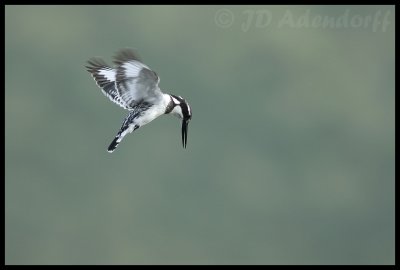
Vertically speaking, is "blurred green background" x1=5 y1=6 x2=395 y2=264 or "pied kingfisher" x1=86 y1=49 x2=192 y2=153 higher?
"blurred green background" x1=5 y1=6 x2=395 y2=264

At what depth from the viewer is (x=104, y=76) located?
11.5 meters

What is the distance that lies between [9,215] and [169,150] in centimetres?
826

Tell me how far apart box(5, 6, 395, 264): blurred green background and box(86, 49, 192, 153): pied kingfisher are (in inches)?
1305

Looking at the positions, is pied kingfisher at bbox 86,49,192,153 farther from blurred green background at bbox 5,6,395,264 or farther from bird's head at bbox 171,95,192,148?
blurred green background at bbox 5,6,395,264

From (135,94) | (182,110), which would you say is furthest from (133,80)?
(182,110)

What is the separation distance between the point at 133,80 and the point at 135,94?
225 millimetres

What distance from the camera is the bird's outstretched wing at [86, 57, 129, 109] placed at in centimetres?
1138

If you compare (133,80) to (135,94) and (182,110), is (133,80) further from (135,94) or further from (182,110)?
(182,110)

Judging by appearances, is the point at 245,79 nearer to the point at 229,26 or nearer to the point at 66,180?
the point at 229,26

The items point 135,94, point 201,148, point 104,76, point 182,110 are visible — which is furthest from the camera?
point 201,148

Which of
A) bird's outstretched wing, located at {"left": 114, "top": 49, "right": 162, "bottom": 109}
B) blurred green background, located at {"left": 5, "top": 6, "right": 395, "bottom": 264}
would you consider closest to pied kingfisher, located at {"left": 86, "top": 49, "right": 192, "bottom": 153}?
bird's outstretched wing, located at {"left": 114, "top": 49, "right": 162, "bottom": 109}

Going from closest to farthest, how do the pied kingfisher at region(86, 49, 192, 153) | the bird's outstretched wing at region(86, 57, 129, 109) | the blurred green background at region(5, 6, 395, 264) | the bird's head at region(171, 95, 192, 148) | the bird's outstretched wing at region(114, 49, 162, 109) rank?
the bird's outstretched wing at region(114, 49, 162, 109) → the pied kingfisher at region(86, 49, 192, 153) → the bird's head at region(171, 95, 192, 148) → the bird's outstretched wing at region(86, 57, 129, 109) → the blurred green background at region(5, 6, 395, 264)

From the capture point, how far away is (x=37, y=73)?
183ft

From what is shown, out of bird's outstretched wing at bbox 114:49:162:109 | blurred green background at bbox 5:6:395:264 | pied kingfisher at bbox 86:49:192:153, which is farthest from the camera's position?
blurred green background at bbox 5:6:395:264
